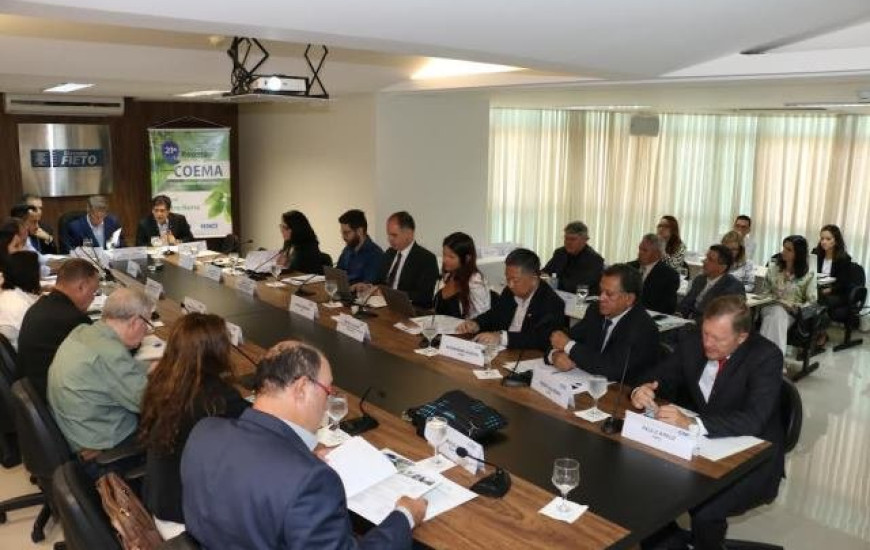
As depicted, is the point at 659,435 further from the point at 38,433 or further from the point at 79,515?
the point at 38,433

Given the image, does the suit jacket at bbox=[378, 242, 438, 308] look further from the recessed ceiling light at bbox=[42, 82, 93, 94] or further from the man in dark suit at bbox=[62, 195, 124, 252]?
the recessed ceiling light at bbox=[42, 82, 93, 94]

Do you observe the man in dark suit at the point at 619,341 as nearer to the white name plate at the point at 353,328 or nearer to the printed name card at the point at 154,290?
the white name plate at the point at 353,328

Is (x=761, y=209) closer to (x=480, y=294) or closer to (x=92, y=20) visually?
(x=480, y=294)

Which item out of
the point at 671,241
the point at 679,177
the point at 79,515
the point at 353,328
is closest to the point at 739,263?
the point at 671,241

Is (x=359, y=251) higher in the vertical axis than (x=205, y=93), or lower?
lower

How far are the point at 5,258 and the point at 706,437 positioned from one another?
4.10 meters

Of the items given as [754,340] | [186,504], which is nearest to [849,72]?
[754,340]

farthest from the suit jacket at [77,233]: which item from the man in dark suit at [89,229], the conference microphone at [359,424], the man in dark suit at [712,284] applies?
the man in dark suit at [712,284]

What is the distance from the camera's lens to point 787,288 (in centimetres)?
638

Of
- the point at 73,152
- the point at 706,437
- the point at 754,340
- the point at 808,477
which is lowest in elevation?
the point at 808,477

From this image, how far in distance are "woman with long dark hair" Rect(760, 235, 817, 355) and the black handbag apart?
14.0ft

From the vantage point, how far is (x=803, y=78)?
4246 mm

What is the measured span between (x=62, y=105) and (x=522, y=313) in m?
6.30

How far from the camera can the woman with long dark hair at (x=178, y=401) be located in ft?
7.52
